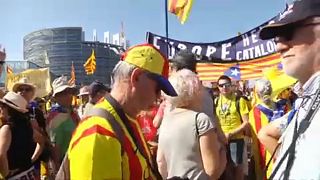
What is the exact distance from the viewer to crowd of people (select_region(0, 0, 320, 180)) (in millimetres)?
1550

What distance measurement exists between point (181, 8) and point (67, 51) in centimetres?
6870

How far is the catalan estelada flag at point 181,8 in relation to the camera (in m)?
10.9

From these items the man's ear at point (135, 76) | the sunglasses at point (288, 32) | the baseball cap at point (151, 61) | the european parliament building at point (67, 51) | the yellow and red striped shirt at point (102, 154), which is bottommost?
the yellow and red striped shirt at point (102, 154)

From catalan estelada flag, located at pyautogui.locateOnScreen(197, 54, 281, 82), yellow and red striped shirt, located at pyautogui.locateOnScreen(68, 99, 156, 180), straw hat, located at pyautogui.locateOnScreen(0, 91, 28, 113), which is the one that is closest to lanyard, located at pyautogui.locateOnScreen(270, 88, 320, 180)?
yellow and red striped shirt, located at pyautogui.locateOnScreen(68, 99, 156, 180)

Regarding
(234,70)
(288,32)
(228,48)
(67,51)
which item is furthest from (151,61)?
(67,51)

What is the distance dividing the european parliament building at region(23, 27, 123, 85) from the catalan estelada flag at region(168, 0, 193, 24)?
5332cm

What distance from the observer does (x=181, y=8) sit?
1108 centimetres

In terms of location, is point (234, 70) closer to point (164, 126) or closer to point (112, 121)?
point (164, 126)

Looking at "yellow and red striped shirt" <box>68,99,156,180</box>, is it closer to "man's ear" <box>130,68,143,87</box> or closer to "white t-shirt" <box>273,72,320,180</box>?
"man's ear" <box>130,68,143,87</box>

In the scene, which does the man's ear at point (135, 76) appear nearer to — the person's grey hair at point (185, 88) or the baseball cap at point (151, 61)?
the baseball cap at point (151, 61)

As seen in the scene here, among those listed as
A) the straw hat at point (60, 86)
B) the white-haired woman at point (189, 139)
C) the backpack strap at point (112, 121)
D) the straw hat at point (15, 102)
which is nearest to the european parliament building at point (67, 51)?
the straw hat at point (60, 86)

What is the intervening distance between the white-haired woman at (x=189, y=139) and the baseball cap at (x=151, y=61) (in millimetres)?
871

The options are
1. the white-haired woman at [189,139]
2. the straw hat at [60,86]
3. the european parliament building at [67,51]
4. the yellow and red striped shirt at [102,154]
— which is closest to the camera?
the yellow and red striped shirt at [102,154]

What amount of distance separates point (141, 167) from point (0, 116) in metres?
2.33
